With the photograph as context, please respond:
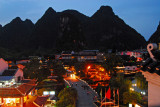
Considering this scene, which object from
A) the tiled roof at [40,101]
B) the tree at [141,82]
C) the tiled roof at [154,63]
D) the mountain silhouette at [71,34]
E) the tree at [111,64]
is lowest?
the tiled roof at [40,101]

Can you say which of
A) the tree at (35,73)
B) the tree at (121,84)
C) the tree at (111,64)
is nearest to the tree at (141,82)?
the tree at (121,84)

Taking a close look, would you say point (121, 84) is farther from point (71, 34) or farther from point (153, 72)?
point (71, 34)

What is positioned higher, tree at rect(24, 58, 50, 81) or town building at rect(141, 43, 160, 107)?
town building at rect(141, 43, 160, 107)

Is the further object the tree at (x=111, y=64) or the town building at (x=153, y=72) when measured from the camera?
the tree at (x=111, y=64)

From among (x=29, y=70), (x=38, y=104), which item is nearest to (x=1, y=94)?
(x=38, y=104)

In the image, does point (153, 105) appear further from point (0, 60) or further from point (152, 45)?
point (0, 60)

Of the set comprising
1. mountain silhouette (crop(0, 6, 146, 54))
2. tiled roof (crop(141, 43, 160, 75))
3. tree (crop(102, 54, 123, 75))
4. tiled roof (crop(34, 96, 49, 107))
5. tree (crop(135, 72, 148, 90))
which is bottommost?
tiled roof (crop(34, 96, 49, 107))

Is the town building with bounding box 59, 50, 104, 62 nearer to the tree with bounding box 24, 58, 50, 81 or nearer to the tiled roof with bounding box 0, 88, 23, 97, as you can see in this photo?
the tree with bounding box 24, 58, 50, 81

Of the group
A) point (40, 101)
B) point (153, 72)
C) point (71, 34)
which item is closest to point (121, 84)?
point (40, 101)

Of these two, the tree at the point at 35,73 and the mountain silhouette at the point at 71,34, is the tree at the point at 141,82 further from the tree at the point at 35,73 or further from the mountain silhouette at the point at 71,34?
the mountain silhouette at the point at 71,34

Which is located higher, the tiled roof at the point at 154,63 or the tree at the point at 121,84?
the tiled roof at the point at 154,63

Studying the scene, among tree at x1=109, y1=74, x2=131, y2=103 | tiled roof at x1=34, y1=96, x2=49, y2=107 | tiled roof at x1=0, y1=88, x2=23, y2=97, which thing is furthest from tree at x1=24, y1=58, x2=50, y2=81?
tree at x1=109, y1=74, x2=131, y2=103

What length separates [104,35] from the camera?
92.1 m

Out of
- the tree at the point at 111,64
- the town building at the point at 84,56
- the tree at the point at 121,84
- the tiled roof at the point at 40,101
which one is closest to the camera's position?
the tiled roof at the point at 40,101
